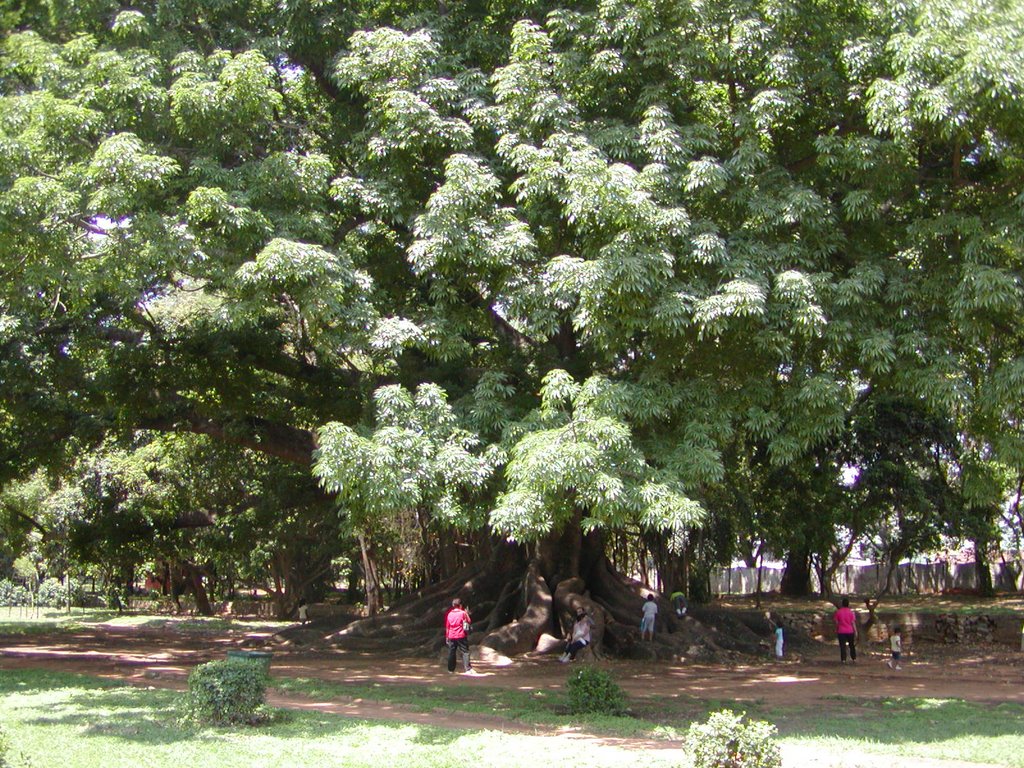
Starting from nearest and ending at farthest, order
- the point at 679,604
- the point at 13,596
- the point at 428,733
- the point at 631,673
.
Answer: the point at 428,733, the point at 631,673, the point at 679,604, the point at 13,596

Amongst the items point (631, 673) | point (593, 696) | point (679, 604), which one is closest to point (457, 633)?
point (631, 673)

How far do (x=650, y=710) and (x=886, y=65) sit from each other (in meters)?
8.39

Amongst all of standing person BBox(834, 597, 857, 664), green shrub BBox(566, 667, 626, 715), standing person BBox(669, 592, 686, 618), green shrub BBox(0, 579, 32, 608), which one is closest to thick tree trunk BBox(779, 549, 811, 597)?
standing person BBox(669, 592, 686, 618)

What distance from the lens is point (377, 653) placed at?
19.4m

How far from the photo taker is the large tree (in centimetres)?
1014

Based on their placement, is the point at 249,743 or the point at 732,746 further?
the point at 249,743

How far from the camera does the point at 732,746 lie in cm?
734

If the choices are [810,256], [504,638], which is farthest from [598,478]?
[504,638]

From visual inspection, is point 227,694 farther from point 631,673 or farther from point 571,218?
point 631,673

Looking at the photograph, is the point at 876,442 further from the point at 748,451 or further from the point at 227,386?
the point at 227,386

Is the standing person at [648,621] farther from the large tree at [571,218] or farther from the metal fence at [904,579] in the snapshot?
the metal fence at [904,579]

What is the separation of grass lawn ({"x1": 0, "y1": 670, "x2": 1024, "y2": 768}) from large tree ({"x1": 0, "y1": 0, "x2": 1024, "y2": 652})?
88.2 inches

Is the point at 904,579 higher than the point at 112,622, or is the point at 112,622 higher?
the point at 904,579

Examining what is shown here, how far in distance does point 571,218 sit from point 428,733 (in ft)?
19.1
